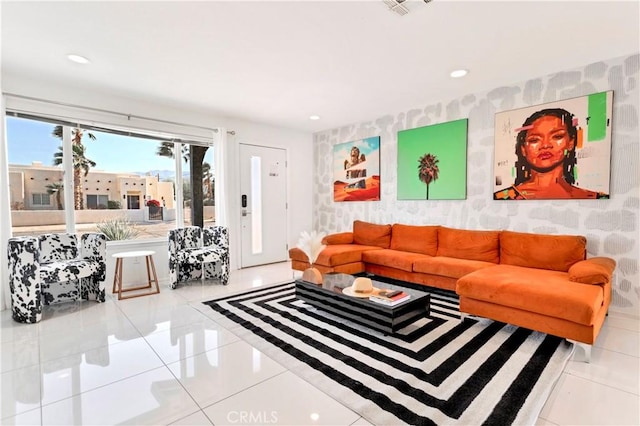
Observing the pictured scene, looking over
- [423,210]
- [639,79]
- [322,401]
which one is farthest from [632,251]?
[322,401]

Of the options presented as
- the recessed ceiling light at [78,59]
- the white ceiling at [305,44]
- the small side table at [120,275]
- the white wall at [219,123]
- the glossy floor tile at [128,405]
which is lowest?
the glossy floor tile at [128,405]

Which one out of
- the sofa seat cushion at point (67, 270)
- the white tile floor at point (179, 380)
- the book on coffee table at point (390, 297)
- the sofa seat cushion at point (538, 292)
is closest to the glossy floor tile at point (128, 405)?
the white tile floor at point (179, 380)

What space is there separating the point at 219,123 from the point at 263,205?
156cm

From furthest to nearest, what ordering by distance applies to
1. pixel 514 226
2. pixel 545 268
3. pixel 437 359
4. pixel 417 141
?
pixel 417 141
pixel 514 226
pixel 545 268
pixel 437 359

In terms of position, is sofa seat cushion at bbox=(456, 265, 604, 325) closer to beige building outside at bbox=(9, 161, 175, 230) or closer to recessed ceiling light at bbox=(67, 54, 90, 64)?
recessed ceiling light at bbox=(67, 54, 90, 64)

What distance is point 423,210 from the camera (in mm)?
4496

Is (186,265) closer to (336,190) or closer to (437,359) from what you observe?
(336,190)

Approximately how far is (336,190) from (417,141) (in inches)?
70.7

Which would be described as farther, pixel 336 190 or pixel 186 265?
pixel 336 190

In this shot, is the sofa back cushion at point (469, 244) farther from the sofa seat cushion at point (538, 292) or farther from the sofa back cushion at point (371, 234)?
the sofa back cushion at point (371, 234)

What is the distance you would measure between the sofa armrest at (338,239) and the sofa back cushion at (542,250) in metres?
2.16

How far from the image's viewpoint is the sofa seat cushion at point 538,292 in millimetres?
2108

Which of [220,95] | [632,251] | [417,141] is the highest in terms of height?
[220,95]

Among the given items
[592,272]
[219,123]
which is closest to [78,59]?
[219,123]
